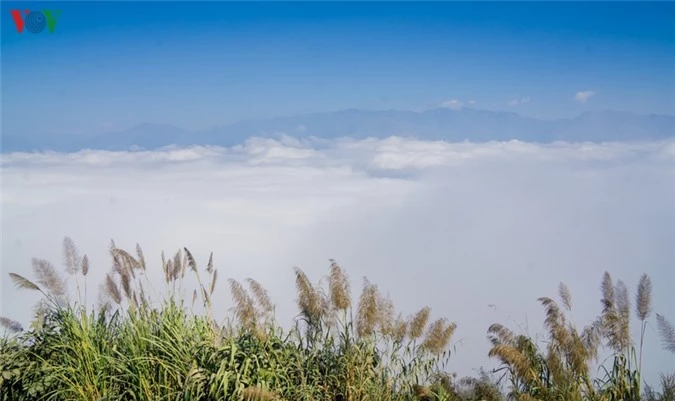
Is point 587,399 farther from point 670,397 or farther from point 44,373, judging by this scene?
point 44,373

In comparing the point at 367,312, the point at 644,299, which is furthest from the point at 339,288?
the point at 644,299

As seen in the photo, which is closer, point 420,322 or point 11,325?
point 420,322

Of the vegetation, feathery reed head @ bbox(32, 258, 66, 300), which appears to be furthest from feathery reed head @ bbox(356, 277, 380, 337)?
feathery reed head @ bbox(32, 258, 66, 300)

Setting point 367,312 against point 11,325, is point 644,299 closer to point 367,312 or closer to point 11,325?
point 367,312

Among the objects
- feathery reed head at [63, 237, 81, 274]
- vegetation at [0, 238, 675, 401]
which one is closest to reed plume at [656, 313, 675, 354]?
vegetation at [0, 238, 675, 401]

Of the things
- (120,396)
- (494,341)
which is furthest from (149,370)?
(494,341)

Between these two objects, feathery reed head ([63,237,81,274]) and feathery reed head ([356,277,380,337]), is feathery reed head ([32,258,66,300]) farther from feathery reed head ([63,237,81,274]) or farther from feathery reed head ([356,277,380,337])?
feathery reed head ([356,277,380,337])

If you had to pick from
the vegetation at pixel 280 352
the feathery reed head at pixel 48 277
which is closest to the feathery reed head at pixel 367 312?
the vegetation at pixel 280 352

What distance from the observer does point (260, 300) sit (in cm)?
636

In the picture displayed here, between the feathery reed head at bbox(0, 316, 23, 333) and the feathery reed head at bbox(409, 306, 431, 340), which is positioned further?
the feathery reed head at bbox(0, 316, 23, 333)

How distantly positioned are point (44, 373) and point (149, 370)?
1.08 meters

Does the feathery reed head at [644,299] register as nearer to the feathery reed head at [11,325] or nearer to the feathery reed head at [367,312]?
the feathery reed head at [367,312]

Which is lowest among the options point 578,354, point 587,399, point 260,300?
point 587,399

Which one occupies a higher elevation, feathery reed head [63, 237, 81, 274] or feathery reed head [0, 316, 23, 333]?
feathery reed head [63, 237, 81, 274]
